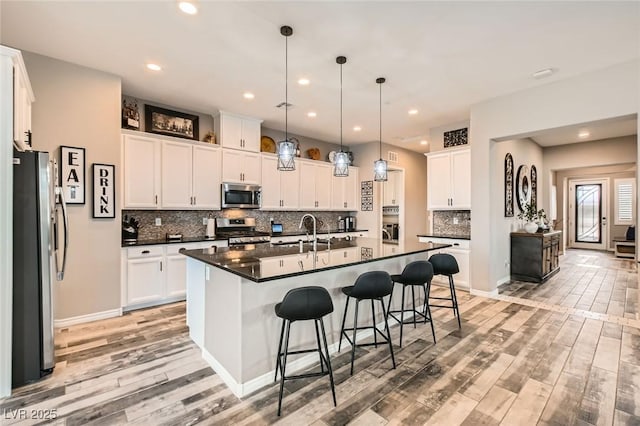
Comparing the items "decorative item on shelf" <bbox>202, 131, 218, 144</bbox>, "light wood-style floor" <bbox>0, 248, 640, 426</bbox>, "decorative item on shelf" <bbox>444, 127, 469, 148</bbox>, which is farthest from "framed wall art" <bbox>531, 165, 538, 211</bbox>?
"decorative item on shelf" <bbox>202, 131, 218, 144</bbox>

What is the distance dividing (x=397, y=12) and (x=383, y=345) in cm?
304

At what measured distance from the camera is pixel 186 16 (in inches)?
101

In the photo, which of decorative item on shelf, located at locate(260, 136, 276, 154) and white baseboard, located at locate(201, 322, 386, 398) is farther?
decorative item on shelf, located at locate(260, 136, 276, 154)

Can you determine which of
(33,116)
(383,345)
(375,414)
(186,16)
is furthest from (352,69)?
(33,116)

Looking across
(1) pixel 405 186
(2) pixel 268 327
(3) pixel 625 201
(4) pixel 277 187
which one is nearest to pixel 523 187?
(1) pixel 405 186

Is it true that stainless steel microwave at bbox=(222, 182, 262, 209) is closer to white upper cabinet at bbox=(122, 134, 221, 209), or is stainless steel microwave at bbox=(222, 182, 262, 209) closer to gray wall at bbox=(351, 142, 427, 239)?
white upper cabinet at bbox=(122, 134, 221, 209)

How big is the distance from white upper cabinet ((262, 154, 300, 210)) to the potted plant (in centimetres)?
442

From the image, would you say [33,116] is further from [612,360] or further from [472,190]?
[612,360]

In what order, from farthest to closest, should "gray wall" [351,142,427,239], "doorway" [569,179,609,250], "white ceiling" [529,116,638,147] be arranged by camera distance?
1. "doorway" [569,179,609,250]
2. "gray wall" [351,142,427,239]
3. "white ceiling" [529,116,638,147]

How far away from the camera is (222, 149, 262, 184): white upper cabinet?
5020 mm

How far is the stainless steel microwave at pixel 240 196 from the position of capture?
5025 mm

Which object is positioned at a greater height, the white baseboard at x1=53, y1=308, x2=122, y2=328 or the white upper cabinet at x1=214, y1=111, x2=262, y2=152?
the white upper cabinet at x1=214, y1=111, x2=262, y2=152

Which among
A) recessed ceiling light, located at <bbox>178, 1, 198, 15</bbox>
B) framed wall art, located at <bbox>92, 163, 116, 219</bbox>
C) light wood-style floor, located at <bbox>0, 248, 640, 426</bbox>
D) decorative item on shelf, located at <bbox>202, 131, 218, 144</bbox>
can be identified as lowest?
light wood-style floor, located at <bbox>0, 248, 640, 426</bbox>

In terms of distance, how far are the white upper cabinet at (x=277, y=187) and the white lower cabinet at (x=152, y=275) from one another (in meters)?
1.71
